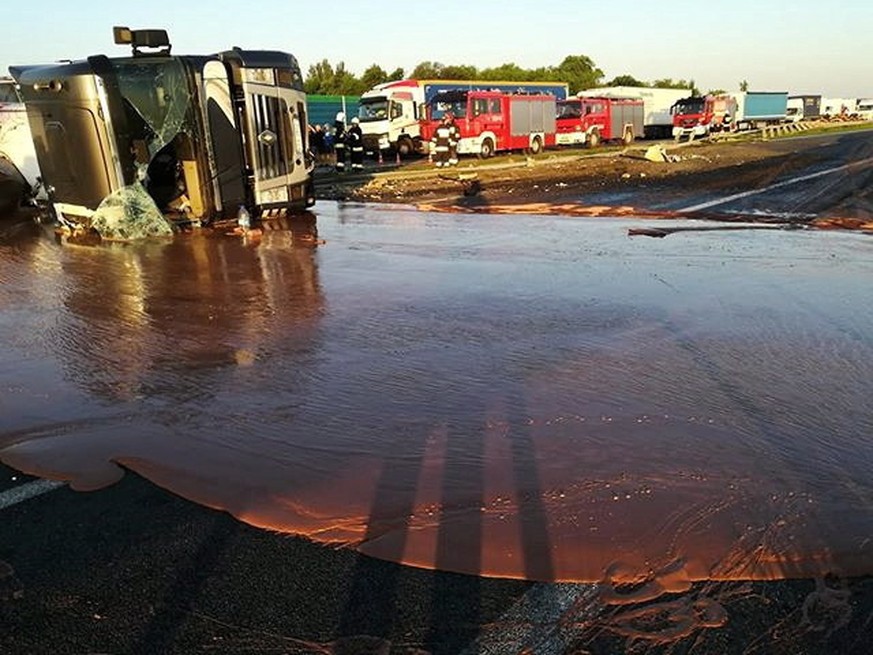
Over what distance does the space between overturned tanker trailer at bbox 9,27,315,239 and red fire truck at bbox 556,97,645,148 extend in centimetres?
2532

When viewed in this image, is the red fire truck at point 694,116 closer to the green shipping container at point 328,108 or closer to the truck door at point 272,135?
the green shipping container at point 328,108

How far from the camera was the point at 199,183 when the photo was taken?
11.4 metres

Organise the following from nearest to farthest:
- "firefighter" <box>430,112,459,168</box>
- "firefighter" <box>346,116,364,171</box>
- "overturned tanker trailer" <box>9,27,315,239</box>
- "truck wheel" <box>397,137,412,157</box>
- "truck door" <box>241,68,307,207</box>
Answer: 1. "overturned tanker trailer" <box>9,27,315,239</box>
2. "truck door" <box>241,68,307,207</box>
3. "firefighter" <box>346,116,364,171</box>
4. "firefighter" <box>430,112,459,168</box>
5. "truck wheel" <box>397,137,412,157</box>

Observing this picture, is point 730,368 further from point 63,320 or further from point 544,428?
point 63,320

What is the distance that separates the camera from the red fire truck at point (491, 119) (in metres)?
27.7

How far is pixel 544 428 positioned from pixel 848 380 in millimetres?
2097

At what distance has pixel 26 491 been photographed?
10.9 feet

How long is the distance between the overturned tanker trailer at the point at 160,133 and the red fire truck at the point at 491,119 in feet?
52.8

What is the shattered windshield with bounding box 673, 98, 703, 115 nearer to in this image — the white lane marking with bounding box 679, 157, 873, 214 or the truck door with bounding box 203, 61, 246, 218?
the white lane marking with bounding box 679, 157, 873, 214

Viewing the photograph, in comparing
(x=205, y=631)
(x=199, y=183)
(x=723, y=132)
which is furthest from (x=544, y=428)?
(x=723, y=132)

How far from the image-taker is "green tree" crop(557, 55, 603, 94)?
81.4 m

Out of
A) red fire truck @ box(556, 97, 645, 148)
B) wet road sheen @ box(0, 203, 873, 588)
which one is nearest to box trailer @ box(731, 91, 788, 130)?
red fire truck @ box(556, 97, 645, 148)

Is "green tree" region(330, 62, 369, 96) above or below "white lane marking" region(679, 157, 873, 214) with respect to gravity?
above

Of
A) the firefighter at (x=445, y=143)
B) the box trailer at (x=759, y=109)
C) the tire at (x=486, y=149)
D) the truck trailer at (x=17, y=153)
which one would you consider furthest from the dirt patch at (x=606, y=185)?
the box trailer at (x=759, y=109)
